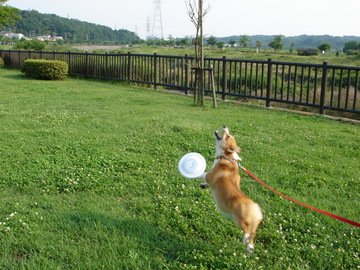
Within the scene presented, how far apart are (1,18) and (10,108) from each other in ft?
90.0

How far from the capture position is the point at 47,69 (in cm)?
1794

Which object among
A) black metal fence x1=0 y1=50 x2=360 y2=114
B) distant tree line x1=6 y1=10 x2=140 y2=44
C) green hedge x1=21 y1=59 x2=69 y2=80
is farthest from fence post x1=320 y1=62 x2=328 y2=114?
distant tree line x1=6 y1=10 x2=140 y2=44

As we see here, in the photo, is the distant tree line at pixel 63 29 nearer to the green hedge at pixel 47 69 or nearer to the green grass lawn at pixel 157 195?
the green hedge at pixel 47 69

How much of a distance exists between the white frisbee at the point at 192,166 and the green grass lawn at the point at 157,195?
62cm

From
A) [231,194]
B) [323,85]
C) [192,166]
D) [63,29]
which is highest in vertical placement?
[63,29]

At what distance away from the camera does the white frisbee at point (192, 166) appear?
2980 mm

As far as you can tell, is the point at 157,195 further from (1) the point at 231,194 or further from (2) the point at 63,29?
(2) the point at 63,29

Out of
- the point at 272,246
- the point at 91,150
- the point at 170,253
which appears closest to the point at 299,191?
the point at 272,246

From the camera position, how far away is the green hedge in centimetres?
1794

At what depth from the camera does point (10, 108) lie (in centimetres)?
930

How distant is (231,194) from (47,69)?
1694 cm

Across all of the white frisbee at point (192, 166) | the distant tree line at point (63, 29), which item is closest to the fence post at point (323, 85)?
the white frisbee at point (192, 166)

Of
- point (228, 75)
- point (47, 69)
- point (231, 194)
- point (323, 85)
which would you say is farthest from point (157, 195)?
point (47, 69)

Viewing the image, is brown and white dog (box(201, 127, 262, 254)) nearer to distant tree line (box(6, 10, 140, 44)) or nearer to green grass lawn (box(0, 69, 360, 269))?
green grass lawn (box(0, 69, 360, 269))
